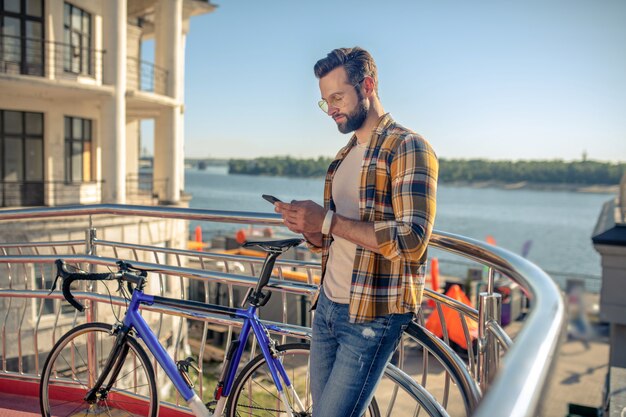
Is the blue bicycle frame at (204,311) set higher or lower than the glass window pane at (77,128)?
lower

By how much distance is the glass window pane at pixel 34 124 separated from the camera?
64.5ft

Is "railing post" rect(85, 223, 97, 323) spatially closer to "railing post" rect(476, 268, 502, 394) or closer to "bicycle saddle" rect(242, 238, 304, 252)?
"bicycle saddle" rect(242, 238, 304, 252)

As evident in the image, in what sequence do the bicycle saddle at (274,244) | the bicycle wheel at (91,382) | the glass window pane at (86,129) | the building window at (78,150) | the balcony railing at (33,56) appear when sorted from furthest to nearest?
the glass window pane at (86,129)
the building window at (78,150)
the balcony railing at (33,56)
the bicycle wheel at (91,382)
the bicycle saddle at (274,244)

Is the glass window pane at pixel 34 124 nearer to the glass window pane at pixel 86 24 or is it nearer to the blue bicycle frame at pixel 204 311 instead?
the glass window pane at pixel 86 24

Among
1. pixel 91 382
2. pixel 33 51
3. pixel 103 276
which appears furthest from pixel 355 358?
pixel 33 51

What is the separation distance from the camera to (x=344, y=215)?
2484 millimetres

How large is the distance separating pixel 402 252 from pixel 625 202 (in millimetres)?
13952

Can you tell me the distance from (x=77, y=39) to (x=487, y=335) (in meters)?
20.7

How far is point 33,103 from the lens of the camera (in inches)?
769

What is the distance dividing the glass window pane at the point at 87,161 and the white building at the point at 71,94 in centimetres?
3

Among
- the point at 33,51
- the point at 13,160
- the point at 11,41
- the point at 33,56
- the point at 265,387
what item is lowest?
the point at 265,387

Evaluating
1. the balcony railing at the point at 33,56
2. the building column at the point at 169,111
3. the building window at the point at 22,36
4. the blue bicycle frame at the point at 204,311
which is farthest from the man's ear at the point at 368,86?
the building column at the point at 169,111

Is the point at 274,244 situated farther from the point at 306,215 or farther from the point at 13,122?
the point at 13,122

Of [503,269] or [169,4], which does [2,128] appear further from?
[503,269]
